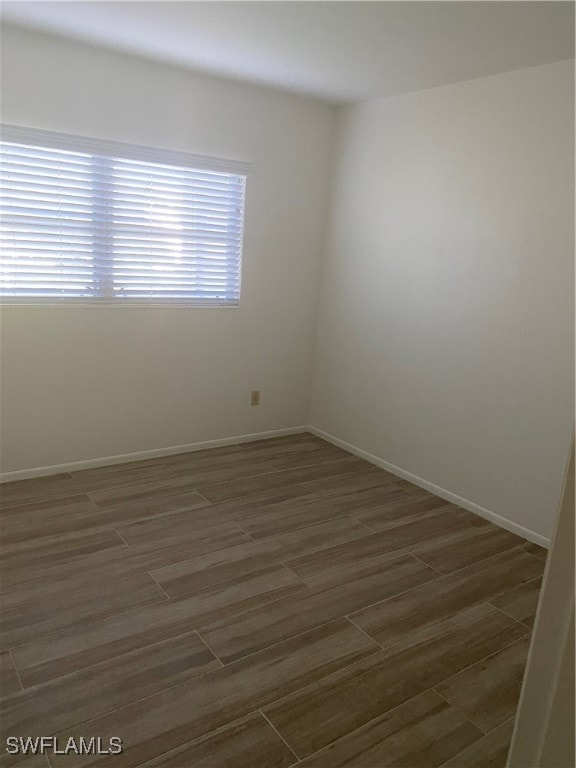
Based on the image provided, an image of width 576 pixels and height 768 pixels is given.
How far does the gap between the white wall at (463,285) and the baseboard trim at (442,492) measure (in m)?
0.04

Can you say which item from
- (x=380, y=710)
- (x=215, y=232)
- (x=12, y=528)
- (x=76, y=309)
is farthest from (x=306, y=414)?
(x=380, y=710)

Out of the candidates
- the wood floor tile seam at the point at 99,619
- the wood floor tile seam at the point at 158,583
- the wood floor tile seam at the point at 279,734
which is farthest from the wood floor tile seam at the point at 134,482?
the wood floor tile seam at the point at 279,734

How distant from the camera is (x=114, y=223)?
355cm

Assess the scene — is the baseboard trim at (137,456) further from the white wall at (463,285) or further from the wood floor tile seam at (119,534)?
the wood floor tile seam at (119,534)

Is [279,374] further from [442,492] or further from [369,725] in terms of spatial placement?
[369,725]

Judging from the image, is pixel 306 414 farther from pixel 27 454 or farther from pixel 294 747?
pixel 294 747

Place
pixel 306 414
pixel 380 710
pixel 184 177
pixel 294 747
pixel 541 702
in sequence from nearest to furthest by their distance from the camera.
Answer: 1. pixel 541 702
2. pixel 294 747
3. pixel 380 710
4. pixel 184 177
5. pixel 306 414

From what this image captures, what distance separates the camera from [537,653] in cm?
50

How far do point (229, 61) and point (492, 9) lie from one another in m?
1.53

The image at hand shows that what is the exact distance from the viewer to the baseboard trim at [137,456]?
354 centimetres

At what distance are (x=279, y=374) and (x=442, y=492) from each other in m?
1.55

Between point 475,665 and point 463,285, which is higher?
point 463,285

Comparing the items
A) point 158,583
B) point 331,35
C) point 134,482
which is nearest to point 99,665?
point 158,583

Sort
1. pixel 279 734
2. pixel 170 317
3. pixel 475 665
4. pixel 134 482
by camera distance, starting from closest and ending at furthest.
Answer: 1. pixel 279 734
2. pixel 475 665
3. pixel 134 482
4. pixel 170 317
